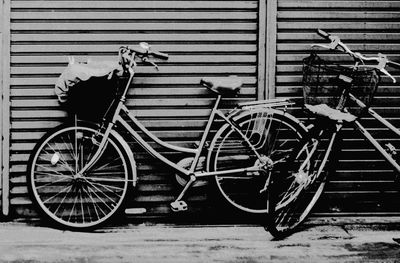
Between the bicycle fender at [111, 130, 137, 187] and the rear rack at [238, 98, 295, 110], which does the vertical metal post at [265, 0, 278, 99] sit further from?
the bicycle fender at [111, 130, 137, 187]

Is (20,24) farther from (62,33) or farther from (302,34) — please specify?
(302,34)

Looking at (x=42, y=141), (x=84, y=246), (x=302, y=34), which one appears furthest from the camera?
(x=302, y=34)

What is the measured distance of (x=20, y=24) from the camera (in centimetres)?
659

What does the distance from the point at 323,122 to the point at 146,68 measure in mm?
1980

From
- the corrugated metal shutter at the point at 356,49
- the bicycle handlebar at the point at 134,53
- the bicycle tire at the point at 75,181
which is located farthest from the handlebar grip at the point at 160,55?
the corrugated metal shutter at the point at 356,49

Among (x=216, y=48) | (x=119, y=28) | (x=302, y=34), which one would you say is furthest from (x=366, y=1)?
(x=119, y=28)

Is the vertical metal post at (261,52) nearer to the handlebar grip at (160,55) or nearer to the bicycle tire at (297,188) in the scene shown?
the bicycle tire at (297,188)

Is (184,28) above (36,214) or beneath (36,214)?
above

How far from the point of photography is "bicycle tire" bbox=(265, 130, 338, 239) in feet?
20.2

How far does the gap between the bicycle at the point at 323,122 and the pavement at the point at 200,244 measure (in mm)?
296

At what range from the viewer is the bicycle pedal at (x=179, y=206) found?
6.38 m

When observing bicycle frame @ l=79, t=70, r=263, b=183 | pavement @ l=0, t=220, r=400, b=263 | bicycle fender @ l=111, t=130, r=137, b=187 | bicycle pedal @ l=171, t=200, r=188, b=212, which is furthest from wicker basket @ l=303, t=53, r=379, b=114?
bicycle fender @ l=111, t=130, r=137, b=187

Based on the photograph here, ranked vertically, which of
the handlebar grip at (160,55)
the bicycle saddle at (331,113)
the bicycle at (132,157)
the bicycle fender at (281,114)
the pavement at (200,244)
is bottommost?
the pavement at (200,244)

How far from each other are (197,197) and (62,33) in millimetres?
2290
